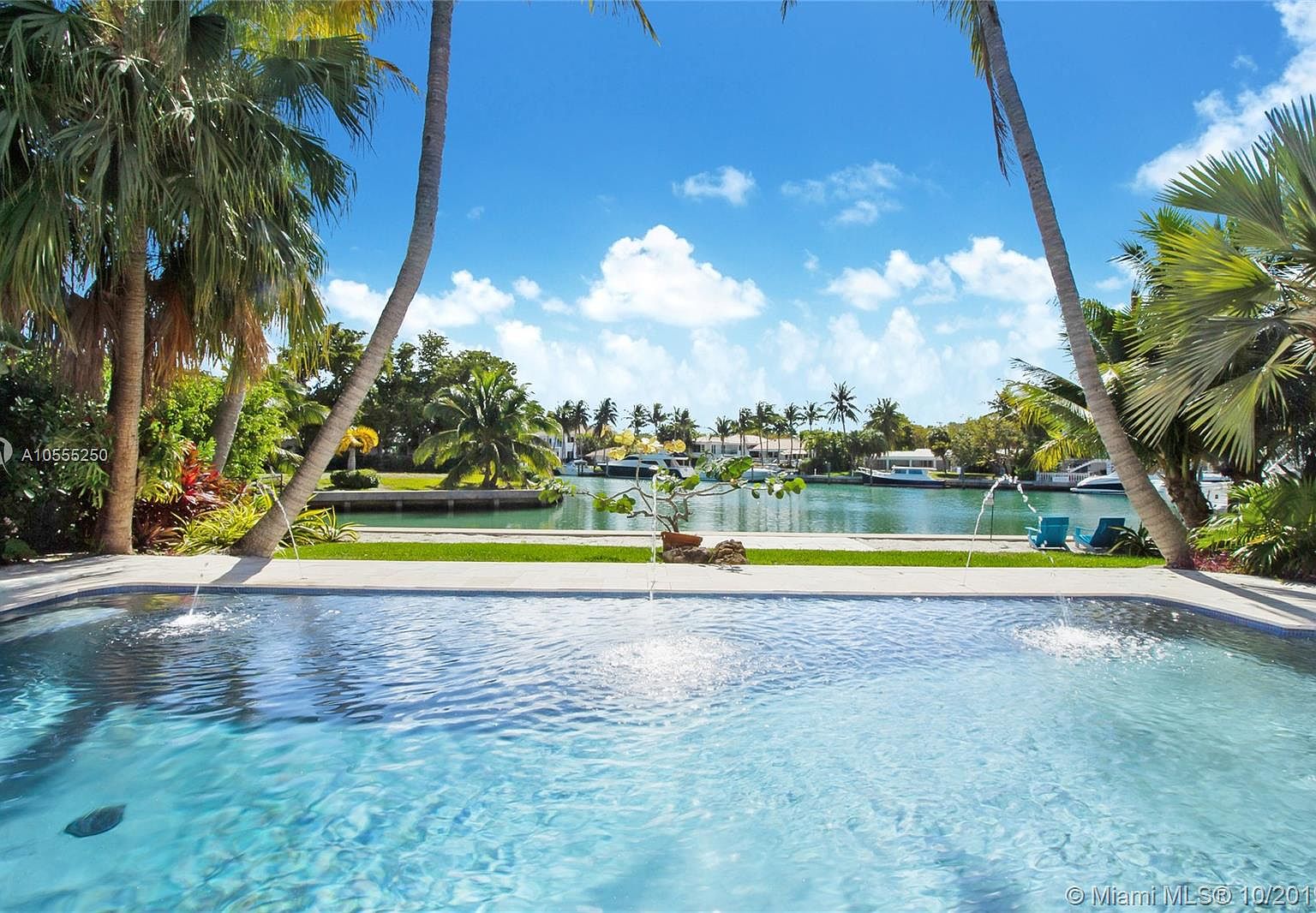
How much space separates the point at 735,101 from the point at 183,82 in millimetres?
10598

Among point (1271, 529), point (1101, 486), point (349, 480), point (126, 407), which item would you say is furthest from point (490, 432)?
point (1101, 486)

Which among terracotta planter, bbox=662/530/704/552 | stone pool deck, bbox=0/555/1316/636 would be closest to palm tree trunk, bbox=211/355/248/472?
stone pool deck, bbox=0/555/1316/636

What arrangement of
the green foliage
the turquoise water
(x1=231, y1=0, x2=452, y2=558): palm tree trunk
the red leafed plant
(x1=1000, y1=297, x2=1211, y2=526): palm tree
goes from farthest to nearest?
the turquoise water
the green foliage
(x1=1000, y1=297, x2=1211, y2=526): palm tree
the red leafed plant
(x1=231, y1=0, x2=452, y2=558): palm tree trunk

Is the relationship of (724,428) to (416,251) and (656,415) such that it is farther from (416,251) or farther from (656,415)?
(416,251)

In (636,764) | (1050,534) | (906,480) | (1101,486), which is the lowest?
(636,764)

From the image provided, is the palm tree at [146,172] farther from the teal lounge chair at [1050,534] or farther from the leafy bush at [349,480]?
the leafy bush at [349,480]

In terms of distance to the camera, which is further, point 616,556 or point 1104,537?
point 1104,537

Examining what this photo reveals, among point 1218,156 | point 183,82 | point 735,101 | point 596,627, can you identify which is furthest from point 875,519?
point 183,82

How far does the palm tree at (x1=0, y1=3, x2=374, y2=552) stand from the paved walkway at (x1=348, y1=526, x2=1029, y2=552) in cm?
522

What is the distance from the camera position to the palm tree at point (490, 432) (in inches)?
1182

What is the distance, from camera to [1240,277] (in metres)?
7.93

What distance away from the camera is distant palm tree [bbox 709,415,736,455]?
102 meters

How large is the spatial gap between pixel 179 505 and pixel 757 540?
9855mm

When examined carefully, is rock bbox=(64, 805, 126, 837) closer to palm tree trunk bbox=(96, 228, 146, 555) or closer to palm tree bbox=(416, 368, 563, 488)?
palm tree trunk bbox=(96, 228, 146, 555)
